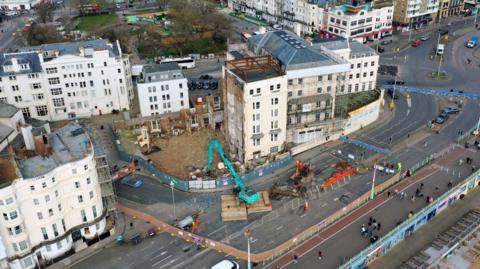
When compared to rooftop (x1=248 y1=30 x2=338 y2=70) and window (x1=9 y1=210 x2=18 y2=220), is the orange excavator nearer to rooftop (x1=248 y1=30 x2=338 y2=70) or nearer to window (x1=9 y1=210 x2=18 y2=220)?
window (x1=9 y1=210 x2=18 y2=220)

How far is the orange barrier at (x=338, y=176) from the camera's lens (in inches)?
3199

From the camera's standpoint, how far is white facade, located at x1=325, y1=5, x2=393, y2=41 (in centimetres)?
14775

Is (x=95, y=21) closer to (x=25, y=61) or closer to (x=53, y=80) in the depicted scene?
(x=25, y=61)

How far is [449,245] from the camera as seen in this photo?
66875 mm

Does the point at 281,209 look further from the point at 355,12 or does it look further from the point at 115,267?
the point at 355,12

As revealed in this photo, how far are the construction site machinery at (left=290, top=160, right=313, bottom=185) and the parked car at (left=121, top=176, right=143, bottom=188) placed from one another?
27990mm

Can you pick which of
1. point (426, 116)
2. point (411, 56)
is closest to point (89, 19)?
point (411, 56)

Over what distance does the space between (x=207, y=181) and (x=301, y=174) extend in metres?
17.2

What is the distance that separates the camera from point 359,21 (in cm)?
14862

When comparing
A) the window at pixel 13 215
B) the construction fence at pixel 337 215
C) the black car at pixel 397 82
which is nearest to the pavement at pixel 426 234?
the construction fence at pixel 337 215

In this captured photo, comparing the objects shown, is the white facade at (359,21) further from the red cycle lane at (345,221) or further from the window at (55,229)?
the window at (55,229)

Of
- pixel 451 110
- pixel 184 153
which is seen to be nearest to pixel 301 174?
pixel 184 153

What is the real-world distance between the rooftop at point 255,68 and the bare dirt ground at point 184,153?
16.6 metres

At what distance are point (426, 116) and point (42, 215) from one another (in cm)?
8378
